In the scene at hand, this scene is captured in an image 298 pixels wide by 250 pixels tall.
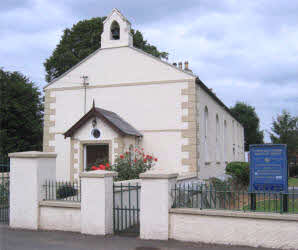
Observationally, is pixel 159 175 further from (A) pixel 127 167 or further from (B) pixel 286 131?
(B) pixel 286 131

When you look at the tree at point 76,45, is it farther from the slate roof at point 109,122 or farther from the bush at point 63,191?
the bush at point 63,191

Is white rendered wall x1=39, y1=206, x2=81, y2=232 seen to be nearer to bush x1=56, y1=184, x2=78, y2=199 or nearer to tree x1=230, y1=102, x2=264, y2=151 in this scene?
bush x1=56, y1=184, x2=78, y2=199

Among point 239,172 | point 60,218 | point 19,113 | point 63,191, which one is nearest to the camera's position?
point 60,218

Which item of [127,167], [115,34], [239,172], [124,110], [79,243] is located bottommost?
[79,243]

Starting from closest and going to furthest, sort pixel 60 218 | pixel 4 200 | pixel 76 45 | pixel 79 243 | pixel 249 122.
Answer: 1. pixel 79 243
2. pixel 60 218
3. pixel 4 200
4. pixel 76 45
5. pixel 249 122

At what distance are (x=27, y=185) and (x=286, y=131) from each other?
33.7 m

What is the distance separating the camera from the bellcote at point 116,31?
18.2 meters

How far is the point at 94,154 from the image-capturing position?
17219 mm

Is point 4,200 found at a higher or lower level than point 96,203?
lower

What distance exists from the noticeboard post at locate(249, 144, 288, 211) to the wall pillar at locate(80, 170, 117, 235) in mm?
3411

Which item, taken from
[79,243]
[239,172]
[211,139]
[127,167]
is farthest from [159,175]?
[239,172]

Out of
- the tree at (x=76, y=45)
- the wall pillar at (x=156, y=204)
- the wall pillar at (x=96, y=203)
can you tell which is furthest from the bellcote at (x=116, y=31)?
the tree at (x=76, y=45)

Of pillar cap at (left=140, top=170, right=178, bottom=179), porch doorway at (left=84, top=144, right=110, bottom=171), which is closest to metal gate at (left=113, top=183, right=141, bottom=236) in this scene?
pillar cap at (left=140, top=170, right=178, bottom=179)

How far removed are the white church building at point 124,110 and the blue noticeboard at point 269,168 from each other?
787 centimetres
